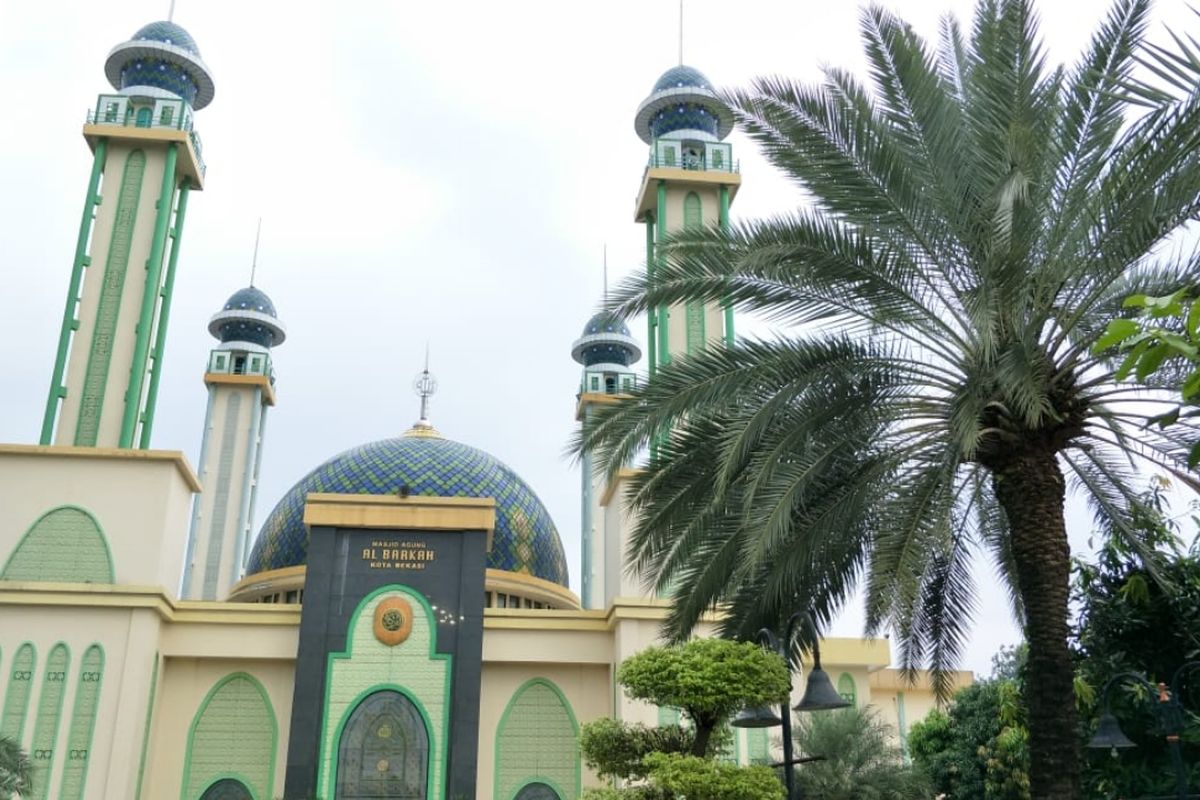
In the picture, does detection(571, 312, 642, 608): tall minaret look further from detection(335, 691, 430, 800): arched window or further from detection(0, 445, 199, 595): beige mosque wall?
detection(0, 445, 199, 595): beige mosque wall

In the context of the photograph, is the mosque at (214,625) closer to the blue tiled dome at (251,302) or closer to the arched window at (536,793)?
the arched window at (536,793)

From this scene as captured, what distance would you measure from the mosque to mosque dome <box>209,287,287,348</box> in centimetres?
908

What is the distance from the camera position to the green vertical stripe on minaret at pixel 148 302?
19297 mm

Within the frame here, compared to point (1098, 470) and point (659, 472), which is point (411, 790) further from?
point (1098, 470)

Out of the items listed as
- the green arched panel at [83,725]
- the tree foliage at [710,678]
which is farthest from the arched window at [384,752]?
the tree foliage at [710,678]

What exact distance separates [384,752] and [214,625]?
139 inches

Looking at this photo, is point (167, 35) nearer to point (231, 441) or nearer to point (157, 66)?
point (157, 66)

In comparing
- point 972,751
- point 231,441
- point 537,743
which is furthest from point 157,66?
point 972,751

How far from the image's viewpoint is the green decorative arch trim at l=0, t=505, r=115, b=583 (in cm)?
1798

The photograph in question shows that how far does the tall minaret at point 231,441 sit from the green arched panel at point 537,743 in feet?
36.5

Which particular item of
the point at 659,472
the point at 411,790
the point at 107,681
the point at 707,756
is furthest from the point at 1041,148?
the point at 107,681

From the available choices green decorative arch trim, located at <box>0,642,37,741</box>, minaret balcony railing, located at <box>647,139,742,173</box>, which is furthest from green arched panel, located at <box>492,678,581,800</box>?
minaret balcony railing, located at <box>647,139,742,173</box>

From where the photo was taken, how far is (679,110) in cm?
2452

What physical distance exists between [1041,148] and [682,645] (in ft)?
18.1
